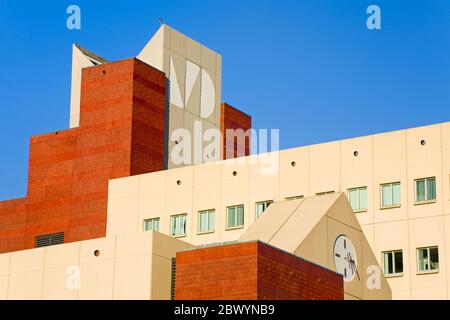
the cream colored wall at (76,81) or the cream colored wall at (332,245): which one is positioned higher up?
the cream colored wall at (76,81)

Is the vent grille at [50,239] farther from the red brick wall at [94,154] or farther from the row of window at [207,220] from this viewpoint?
the row of window at [207,220]

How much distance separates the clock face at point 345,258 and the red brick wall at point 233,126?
36.1 m

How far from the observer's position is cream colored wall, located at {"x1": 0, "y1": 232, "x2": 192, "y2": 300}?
179 feet

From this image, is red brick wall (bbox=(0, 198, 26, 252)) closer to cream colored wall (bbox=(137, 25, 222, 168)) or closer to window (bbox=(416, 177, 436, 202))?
cream colored wall (bbox=(137, 25, 222, 168))

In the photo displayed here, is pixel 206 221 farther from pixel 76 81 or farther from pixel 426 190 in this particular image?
pixel 76 81

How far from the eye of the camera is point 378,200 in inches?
2746

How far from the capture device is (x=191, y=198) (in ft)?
249

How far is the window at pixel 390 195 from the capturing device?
69375 millimetres

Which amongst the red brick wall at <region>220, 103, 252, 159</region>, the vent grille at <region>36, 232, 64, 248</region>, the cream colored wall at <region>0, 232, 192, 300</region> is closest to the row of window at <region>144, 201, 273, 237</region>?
the vent grille at <region>36, 232, 64, 248</region>

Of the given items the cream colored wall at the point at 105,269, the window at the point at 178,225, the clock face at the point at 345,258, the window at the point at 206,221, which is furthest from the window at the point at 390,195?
the clock face at the point at 345,258

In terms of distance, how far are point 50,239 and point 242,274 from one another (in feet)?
142

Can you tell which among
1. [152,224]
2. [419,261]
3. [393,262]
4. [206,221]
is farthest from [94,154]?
[419,261]

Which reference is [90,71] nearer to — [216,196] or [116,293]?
[216,196]

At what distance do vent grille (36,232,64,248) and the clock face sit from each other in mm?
34169
